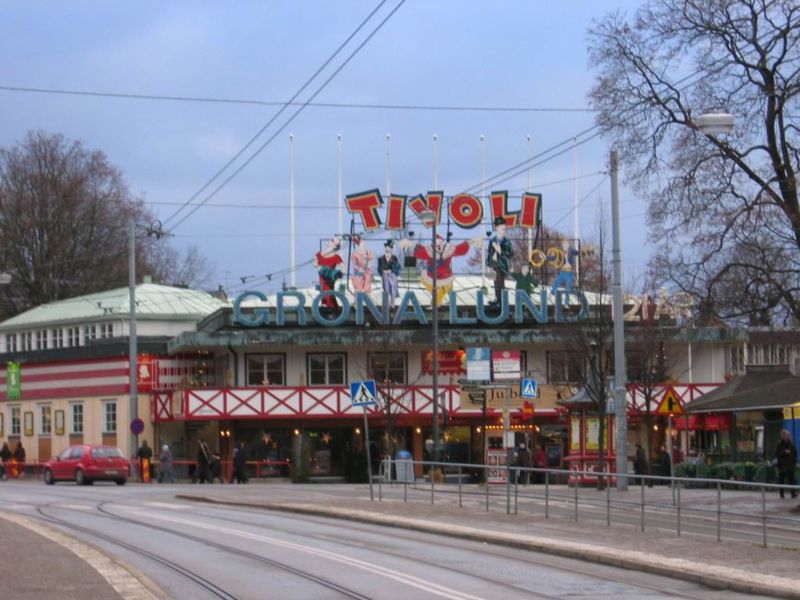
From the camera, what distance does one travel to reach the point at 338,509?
29.8 metres

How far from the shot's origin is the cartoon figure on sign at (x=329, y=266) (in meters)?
58.5

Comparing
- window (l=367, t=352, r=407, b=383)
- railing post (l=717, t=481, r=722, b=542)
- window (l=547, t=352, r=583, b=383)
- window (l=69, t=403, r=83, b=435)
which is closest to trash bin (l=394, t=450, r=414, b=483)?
railing post (l=717, t=481, r=722, b=542)

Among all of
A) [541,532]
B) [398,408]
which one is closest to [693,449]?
[398,408]

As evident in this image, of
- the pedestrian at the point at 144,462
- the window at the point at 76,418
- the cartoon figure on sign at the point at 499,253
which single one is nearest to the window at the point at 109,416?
the window at the point at 76,418

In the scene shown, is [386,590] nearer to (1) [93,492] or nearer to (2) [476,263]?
(1) [93,492]

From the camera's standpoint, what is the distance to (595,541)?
71.8 feet

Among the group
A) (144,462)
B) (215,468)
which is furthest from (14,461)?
(215,468)

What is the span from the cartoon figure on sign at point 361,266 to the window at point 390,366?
3171mm

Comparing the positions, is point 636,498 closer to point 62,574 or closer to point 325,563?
point 325,563

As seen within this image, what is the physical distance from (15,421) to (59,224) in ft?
38.1

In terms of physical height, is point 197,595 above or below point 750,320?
below

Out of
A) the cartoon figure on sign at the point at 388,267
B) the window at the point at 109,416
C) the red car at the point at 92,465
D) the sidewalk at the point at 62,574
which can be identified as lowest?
the red car at the point at 92,465

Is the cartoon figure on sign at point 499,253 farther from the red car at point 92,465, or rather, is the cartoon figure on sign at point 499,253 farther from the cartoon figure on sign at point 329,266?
the red car at point 92,465

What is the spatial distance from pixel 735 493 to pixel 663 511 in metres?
2.51
